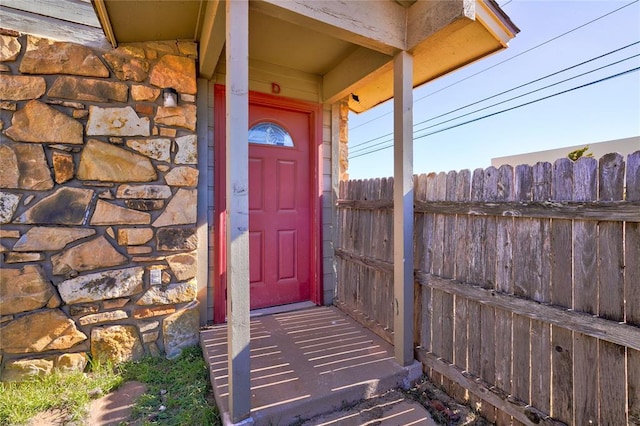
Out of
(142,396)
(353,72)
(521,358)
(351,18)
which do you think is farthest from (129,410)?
(353,72)

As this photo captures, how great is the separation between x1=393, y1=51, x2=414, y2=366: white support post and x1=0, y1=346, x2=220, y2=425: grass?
4.20 feet

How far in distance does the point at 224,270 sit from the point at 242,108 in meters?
1.62

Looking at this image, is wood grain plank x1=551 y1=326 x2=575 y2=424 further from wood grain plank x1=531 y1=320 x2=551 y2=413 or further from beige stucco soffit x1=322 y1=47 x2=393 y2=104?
beige stucco soffit x1=322 y1=47 x2=393 y2=104

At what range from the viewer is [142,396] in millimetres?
1877

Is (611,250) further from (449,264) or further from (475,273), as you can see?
(449,264)

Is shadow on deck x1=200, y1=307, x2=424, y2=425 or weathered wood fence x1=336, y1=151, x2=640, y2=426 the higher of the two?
weathered wood fence x1=336, y1=151, x2=640, y2=426

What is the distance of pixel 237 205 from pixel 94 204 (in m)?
1.33

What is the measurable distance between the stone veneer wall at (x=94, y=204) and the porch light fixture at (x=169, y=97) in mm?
41

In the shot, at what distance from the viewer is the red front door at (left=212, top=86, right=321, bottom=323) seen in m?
2.98

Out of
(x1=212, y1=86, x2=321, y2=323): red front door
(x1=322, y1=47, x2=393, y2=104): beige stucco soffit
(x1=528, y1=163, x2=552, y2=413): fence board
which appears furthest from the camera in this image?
(x1=212, y1=86, x2=321, y2=323): red front door

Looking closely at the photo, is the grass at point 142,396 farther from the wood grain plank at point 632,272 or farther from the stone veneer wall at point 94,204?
the wood grain plank at point 632,272

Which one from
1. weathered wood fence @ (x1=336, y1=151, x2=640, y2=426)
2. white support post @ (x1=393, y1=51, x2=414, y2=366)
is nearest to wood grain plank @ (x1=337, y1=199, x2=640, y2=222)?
weathered wood fence @ (x1=336, y1=151, x2=640, y2=426)

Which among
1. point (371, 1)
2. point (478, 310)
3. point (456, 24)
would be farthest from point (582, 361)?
point (371, 1)

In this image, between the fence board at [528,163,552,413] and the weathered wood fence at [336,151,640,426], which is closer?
the weathered wood fence at [336,151,640,426]
